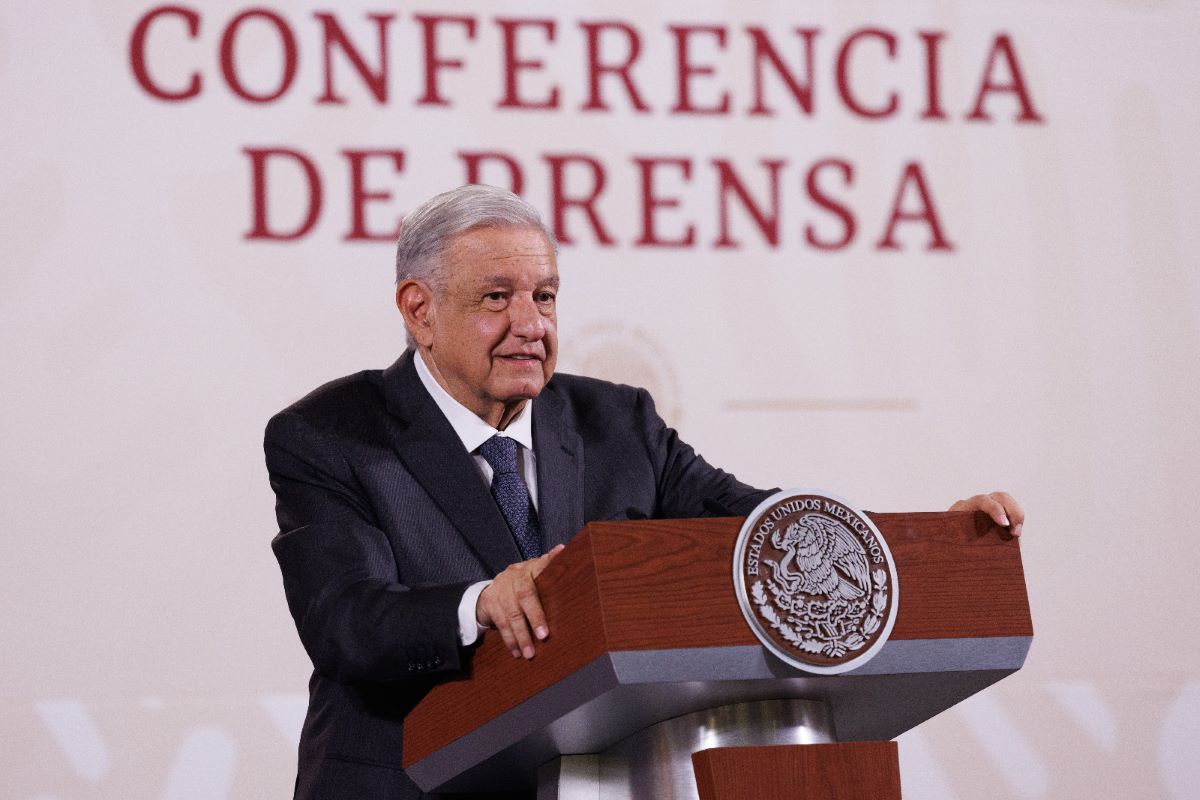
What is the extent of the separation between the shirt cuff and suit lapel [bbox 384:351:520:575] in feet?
1.06

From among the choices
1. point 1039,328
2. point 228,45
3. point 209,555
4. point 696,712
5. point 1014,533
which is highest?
point 228,45

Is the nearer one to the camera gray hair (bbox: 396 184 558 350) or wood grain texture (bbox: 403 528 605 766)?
wood grain texture (bbox: 403 528 605 766)

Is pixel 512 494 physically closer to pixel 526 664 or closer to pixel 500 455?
pixel 500 455

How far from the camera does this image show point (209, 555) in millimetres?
3346

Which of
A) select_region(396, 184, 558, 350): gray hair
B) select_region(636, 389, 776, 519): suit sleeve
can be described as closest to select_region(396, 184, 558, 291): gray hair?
select_region(396, 184, 558, 350): gray hair

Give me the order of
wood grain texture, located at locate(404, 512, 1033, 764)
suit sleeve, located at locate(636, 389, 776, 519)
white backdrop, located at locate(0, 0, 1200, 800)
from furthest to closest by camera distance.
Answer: white backdrop, located at locate(0, 0, 1200, 800) < suit sleeve, located at locate(636, 389, 776, 519) < wood grain texture, located at locate(404, 512, 1033, 764)

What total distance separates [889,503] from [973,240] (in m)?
0.69

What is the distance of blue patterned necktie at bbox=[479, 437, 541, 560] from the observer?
6.73 ft

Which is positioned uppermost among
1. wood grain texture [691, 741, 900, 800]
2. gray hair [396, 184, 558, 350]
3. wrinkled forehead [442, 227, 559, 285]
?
gray hair [396, 184, 558, 350]

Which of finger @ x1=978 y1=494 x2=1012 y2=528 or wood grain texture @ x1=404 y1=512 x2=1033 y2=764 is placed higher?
finger @ x1=978 y1=494 x2=1012 y2=528

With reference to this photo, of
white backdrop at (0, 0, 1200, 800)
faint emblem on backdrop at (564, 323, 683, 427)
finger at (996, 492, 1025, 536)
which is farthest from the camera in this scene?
faint emblem on backdrop at (564, 323, 683, 427)

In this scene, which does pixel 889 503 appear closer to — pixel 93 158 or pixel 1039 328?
pixel 1039 328

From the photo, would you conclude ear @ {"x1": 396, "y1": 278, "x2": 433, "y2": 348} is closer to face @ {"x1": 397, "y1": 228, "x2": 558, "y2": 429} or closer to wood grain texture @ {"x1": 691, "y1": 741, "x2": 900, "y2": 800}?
face @ {"x1": 397, "y1": 228, "x2": 558, "y2": 429}

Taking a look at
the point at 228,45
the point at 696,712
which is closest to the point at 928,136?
the point at 228,45
